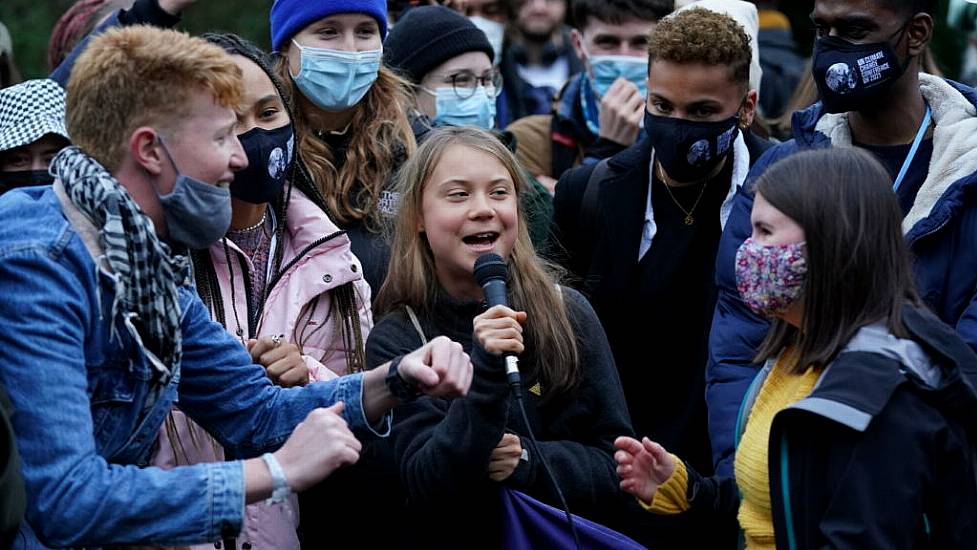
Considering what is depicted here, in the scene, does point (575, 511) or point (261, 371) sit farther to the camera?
point (575, 511)

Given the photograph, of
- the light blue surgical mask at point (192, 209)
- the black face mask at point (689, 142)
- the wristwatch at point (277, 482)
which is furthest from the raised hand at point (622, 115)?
the wristwatch at point (277, 482)

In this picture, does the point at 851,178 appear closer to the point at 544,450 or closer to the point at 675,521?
the point at 544,450

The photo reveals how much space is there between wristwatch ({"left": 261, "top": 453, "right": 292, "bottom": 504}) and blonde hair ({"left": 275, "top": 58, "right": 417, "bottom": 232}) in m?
1.88

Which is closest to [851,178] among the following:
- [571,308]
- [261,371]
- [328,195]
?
[571,308]

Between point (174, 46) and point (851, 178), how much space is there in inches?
69.2

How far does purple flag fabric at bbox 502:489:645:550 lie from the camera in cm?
418

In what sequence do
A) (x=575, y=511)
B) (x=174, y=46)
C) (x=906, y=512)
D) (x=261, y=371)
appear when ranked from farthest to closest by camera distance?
(x=575, y=511)
(x=261, y=371)
(x=174, y=46)
(x=906, y=512)

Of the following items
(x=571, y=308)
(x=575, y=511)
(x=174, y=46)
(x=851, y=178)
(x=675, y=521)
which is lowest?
(x=675, y=521)

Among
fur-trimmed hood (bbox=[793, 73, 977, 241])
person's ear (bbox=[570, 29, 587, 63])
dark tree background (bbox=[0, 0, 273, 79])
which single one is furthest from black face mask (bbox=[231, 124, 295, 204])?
dark tree background (bbox=[0, 0, 273, 79])

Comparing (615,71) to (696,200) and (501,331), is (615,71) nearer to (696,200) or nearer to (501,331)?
(696,200)

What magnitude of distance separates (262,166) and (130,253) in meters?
1.25

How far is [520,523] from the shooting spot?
422 centimetres

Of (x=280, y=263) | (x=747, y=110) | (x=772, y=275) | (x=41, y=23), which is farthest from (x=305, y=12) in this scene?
(x=41, y=23)

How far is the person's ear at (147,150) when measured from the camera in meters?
3.59
